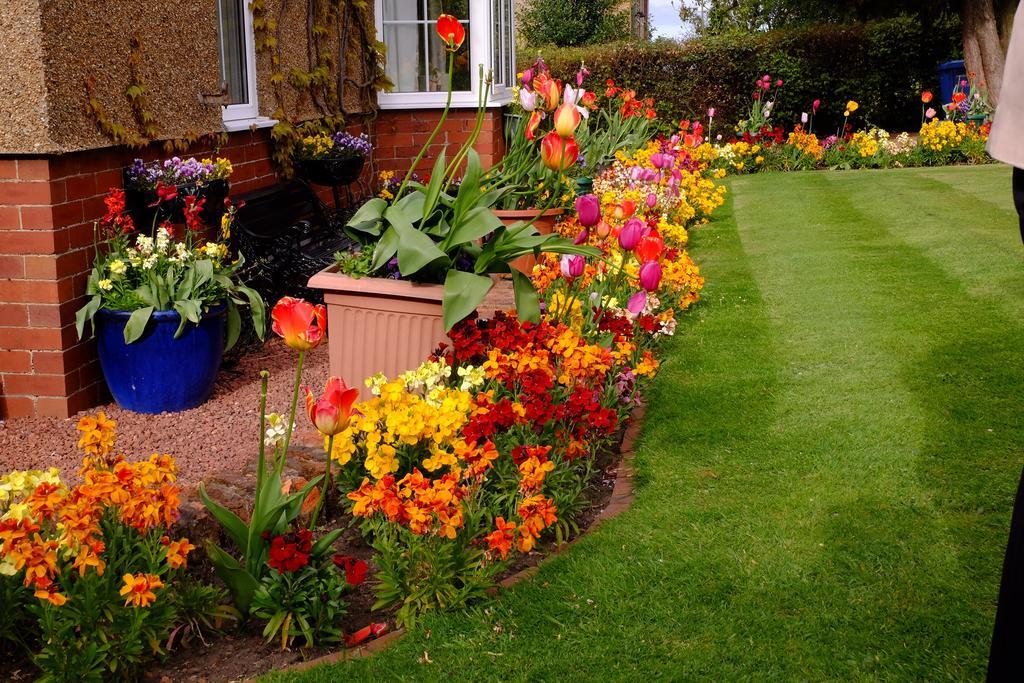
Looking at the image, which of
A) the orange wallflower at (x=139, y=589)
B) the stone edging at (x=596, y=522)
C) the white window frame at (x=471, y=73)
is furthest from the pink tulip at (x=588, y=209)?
the white window frame at (x=471, y=73)

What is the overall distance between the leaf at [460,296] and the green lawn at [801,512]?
2.76ft

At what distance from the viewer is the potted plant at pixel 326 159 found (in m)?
6.78

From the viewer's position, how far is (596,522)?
11.2 feet

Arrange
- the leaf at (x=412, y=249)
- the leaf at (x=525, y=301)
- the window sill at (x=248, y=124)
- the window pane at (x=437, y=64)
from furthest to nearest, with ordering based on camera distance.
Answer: the window pane at (x=437, y=64)
the window sill at (x=248, y=124)
the leaf at (x=525, y=301)
the leaf at (x=412, y=249)

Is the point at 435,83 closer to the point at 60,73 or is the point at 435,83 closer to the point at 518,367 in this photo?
the point at 60,73

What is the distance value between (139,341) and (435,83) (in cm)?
563

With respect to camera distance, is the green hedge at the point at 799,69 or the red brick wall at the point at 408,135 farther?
the green hedge at the point at 799,69

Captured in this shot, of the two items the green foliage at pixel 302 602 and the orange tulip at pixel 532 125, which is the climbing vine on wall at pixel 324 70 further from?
the green foliage at pixel 302 602

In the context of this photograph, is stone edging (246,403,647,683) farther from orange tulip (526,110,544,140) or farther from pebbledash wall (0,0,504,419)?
pebbledash wall (0,0,504,419)

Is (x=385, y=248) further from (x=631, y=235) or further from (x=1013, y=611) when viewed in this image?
(x=1013, y=611)

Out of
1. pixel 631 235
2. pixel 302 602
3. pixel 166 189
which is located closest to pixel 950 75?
pixel 631 235

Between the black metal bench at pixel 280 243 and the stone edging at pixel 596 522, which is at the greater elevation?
the black metal bench at pixel 280 243

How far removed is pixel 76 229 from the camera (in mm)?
4320

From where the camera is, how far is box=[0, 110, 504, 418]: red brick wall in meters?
4.13
